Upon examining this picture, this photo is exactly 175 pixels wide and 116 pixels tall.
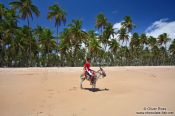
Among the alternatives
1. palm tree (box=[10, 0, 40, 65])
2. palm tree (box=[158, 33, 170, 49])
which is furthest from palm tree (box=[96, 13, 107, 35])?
palm tree (box=[158, 33, 170, 49])

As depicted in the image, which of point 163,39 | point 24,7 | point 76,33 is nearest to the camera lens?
point 24,7

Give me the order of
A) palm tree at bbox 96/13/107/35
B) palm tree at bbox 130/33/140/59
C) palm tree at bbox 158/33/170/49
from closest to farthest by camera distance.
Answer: palm tree at bbox 96/13/107/35
palm tree at bbox 130/33/140/59
palm tree at bbox 158/33/170/49

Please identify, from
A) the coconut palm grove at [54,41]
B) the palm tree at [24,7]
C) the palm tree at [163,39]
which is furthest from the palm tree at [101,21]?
the palm tree at [163,39]

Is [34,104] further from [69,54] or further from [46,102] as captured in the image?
[69,54]

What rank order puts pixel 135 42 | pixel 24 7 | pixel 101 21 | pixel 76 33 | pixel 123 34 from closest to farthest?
pixel 24 7 < pixel 76 33 < pixel 101 21 < pixel 123 34 < pixel 135 42

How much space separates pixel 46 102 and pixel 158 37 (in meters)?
90.2

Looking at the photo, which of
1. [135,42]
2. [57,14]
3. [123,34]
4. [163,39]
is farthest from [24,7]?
[163,39]

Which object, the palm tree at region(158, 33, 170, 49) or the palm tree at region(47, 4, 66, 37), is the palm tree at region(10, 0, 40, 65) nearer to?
the palm tree at region(47, 4, 66, 37)

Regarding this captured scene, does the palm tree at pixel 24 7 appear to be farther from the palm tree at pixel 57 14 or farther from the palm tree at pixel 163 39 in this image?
the palm tree at pixel 163 39

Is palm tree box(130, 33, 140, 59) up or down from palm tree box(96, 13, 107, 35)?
down

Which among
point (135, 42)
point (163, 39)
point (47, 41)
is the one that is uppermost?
point (163, 39)

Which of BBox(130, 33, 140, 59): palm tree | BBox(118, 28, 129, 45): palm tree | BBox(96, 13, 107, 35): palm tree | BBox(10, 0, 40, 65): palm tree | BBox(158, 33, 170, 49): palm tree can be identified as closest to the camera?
BBox(10, 0, 40, 65): palm tree

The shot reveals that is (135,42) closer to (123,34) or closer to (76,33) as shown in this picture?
(123,34)

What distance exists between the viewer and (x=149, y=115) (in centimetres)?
734
